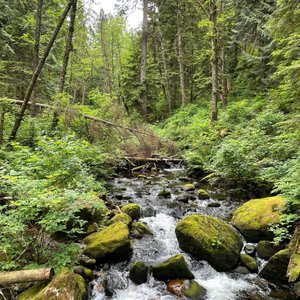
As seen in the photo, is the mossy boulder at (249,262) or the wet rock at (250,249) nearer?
the mossy boulder at (249,262)

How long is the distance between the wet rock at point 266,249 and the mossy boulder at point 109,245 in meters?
2.82

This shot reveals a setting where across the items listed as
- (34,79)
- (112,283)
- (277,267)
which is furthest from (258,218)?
(34,79)

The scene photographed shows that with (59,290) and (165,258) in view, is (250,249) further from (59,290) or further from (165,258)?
(59,290)

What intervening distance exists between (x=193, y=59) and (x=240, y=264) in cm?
2349

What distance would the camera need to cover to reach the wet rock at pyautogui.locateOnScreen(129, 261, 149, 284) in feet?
15.5

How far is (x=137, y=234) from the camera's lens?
6207 millimetres

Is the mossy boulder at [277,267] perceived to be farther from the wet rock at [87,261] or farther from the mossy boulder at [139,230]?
the wet rock at [87,261]

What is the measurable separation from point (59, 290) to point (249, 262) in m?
3.69

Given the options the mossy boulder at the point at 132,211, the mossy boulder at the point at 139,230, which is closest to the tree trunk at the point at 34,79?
the mossy boulder at the point at 132,211

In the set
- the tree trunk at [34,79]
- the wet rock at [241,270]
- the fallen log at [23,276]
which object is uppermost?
the tree trunk at [34,79]

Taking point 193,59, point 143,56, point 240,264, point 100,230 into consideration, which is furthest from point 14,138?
point 193,59

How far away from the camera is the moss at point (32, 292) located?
365cm

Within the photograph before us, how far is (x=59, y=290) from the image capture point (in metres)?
3.54

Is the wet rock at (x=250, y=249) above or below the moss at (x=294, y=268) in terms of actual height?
below
